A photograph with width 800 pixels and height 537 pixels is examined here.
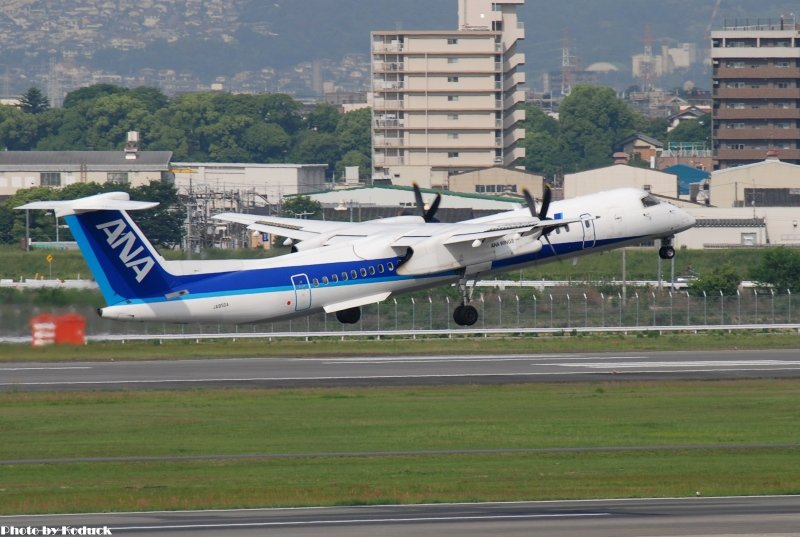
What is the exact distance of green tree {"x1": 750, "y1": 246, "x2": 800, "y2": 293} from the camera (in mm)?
98500

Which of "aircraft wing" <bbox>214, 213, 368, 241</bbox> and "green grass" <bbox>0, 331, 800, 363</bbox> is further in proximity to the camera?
"green grass" <bbox>0, 331, 800, 363</bbox>

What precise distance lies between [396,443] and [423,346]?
31.3m

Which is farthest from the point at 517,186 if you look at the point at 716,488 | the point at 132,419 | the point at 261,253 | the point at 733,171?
the point at 716,488

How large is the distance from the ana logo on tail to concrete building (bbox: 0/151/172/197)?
12825cm

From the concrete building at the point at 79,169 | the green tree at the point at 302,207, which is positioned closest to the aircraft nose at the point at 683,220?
the green tree at the point at 302,207

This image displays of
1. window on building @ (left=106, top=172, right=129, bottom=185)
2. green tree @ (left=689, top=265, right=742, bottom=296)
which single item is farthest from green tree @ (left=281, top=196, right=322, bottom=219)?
green tree @ (left=689, top=265, right=742, bottom=296)

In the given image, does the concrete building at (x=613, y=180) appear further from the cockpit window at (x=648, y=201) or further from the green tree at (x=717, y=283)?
the cockpit window at (x=648, y=201)

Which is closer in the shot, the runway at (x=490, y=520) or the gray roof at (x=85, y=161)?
the runway at (x=490, y=520)

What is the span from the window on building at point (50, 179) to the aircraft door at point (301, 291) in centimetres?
13464

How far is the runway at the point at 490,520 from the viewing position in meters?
30.4

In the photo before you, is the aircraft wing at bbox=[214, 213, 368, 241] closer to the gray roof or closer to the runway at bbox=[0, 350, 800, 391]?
the runway at bbox=[0, 350, 800, 391]

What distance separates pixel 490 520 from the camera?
104 ft

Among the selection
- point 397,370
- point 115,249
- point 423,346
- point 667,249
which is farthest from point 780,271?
point 115,249

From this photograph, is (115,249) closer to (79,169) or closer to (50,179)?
(79,169)
